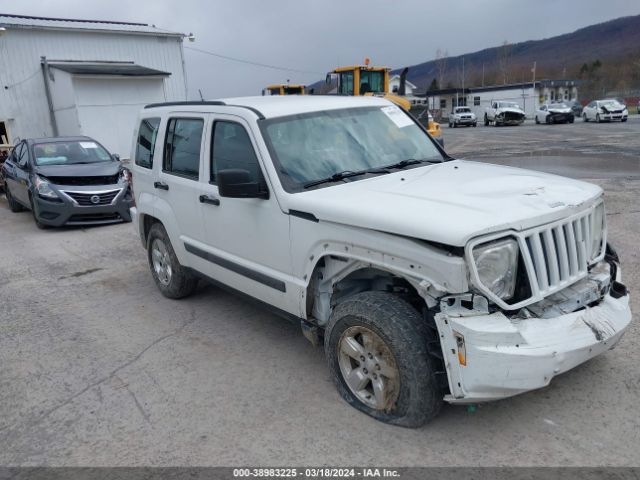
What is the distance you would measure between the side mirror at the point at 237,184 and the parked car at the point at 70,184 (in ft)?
23.1

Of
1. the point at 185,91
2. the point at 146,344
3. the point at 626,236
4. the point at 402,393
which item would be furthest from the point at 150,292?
the point at 185,91

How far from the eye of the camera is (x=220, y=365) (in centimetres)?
428

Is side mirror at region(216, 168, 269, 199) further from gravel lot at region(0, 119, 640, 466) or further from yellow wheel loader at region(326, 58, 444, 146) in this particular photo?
yellow wheel loader at region(326, 58, 444, 146)

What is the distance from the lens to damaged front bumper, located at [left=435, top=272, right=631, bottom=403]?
9.07 feet

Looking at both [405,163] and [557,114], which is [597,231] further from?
[557,114]

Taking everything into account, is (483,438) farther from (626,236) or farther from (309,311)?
(626,236)

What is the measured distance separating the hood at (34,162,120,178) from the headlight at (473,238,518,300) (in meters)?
8.98

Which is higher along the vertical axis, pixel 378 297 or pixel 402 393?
pixel 378 297

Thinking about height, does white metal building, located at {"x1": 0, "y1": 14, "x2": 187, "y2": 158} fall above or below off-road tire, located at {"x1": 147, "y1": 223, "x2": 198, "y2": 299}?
above

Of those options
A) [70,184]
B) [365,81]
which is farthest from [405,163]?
[365,81]

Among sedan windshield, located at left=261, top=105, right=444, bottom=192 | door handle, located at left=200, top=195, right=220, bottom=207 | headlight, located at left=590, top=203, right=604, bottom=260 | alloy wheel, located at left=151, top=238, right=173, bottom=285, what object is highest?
sedan windshield, located at left=261, top=105, right=444, bottom=192

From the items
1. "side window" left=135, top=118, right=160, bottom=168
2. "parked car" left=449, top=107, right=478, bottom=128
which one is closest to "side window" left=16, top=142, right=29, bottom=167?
"side window" left=135, top=118, right=160, bottom=168

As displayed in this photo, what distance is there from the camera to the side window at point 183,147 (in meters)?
4.75

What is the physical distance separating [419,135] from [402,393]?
2.52m
